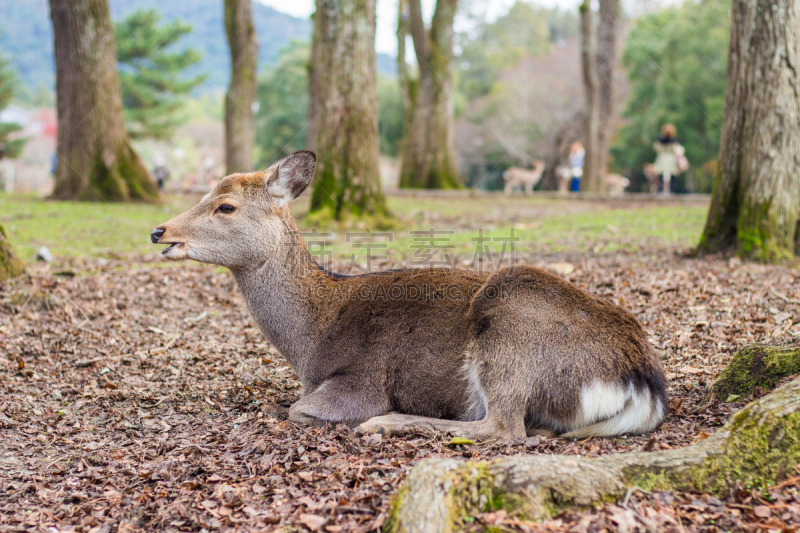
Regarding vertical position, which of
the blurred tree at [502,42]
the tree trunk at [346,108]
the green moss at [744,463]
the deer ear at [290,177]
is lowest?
the green moss at [744,463]

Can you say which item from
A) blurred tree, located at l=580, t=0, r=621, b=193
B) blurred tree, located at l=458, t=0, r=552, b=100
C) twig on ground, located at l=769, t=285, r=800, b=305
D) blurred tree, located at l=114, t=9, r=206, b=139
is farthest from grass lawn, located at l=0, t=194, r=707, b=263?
blurred tree, located at l=458, t=0, r=552, b=100

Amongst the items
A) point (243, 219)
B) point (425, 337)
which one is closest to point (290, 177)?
point (243, 219)

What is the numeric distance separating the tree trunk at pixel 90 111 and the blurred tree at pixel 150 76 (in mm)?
30357

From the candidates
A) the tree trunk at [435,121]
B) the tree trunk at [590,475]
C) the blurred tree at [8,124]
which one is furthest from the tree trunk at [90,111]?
the blurred tree at [8,124]

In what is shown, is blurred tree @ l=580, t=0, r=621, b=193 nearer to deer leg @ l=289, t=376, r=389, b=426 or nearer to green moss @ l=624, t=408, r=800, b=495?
deer leg @ l=289, t=376, r=389, b=426

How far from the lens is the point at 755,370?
4.01 metres

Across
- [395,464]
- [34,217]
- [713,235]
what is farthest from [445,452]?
[34,217]

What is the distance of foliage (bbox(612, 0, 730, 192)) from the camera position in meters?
27.7

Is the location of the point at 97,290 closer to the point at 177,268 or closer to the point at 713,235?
the point at 177,268

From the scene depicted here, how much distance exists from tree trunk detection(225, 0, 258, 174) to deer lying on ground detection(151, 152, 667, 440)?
14.8 metres

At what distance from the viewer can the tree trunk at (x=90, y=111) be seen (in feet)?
44.0

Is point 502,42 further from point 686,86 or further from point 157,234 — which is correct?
point 157,234

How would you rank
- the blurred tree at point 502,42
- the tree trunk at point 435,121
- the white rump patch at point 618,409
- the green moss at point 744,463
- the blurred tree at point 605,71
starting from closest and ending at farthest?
1. the green moss at point 744,463
2. the white rump patch at point 618,409
3. the tree trunk at point 435,121
4. the blurred tree at point 605,71
5. the blurred tree at point 502,42

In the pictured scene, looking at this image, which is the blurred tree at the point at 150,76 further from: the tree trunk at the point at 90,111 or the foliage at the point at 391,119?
the tree trunk at the point at 90,111
